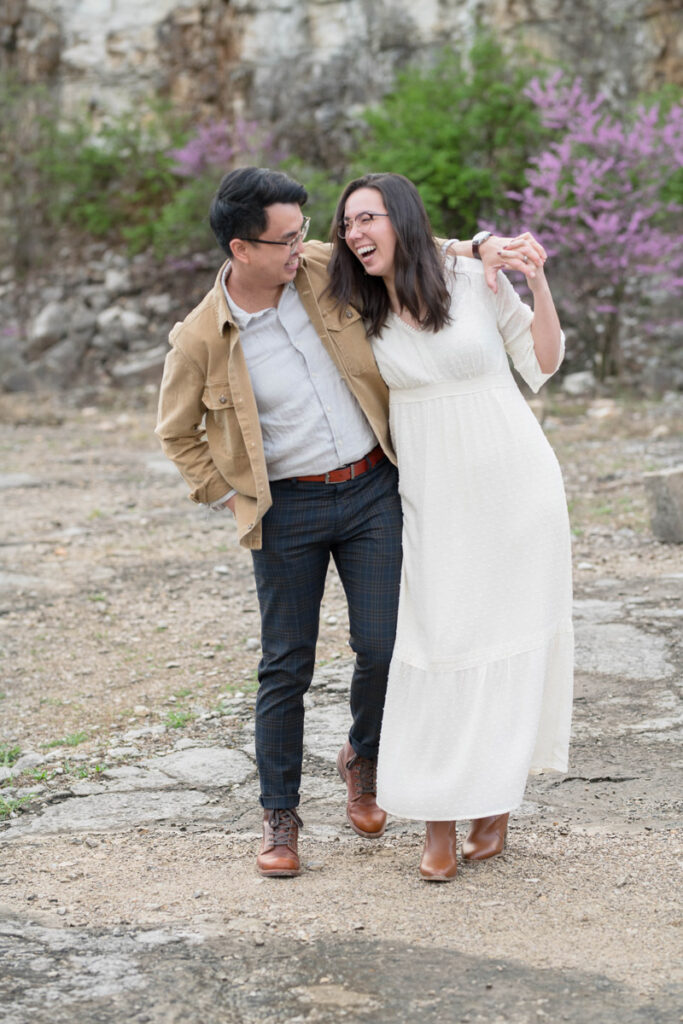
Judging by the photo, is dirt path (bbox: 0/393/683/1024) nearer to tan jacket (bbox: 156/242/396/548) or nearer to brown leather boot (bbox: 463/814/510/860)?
brown leather boot (bbox: 463/814/510/860)

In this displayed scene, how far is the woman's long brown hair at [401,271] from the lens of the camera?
3.03 m

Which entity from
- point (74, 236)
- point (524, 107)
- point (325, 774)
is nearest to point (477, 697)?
point (325, 774)

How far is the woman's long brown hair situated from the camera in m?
3.03

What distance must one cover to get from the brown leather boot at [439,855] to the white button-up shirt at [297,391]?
0.97m

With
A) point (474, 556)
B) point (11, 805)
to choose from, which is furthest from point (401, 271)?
point (11, 805)

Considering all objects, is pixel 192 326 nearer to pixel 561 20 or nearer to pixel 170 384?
pixel 170 384

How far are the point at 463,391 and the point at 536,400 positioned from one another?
30.6ft

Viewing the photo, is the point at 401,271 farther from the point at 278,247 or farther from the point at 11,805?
the point at 11,805

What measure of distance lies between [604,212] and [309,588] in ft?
33.1

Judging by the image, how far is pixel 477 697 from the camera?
3.08 m

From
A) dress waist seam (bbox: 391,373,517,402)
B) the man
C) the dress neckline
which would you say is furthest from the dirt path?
the dress neckline

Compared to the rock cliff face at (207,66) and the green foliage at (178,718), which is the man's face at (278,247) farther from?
the rock cliff face at (207,66)

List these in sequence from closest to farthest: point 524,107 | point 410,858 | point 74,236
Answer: point 410,858
point 524,107
point 74,236

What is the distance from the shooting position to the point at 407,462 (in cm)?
315
